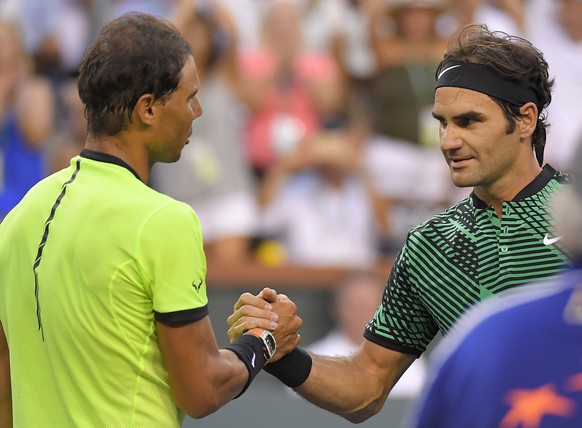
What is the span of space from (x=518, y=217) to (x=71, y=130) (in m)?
4.30

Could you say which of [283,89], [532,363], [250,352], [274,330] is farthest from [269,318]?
[283,89]

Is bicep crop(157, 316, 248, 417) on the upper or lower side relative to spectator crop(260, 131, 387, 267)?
upper

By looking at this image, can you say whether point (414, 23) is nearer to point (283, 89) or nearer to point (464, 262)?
point (283, 89)

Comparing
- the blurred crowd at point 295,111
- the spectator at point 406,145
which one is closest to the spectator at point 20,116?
the blurred crowd at point 295,111

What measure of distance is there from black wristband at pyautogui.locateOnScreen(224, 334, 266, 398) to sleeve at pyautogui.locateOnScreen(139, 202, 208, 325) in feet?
0.99

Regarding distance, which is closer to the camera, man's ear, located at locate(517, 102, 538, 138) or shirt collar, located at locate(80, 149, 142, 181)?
shirt collar, located at locate(80, 149, 142, 181)

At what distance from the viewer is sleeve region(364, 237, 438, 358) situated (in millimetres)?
3482

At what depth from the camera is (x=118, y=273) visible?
8.80 ft

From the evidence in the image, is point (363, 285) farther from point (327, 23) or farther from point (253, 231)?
point (327, 23)

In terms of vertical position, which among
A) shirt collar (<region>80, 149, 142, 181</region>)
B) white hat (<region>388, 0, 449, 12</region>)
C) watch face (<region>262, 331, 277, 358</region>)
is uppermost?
white hat (<region>388, 0, 449, 12</region>)

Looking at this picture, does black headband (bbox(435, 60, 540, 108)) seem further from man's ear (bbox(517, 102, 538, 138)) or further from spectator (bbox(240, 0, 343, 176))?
spectator (bbox(240, 0, 343, 176))

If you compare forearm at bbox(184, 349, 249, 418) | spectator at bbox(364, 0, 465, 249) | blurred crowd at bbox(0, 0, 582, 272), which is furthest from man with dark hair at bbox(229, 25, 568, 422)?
spectator at bbox(364, 0, 465, 249)

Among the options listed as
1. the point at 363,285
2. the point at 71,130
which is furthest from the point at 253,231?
the point at 71,130

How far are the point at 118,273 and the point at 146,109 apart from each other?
45 centimetres
